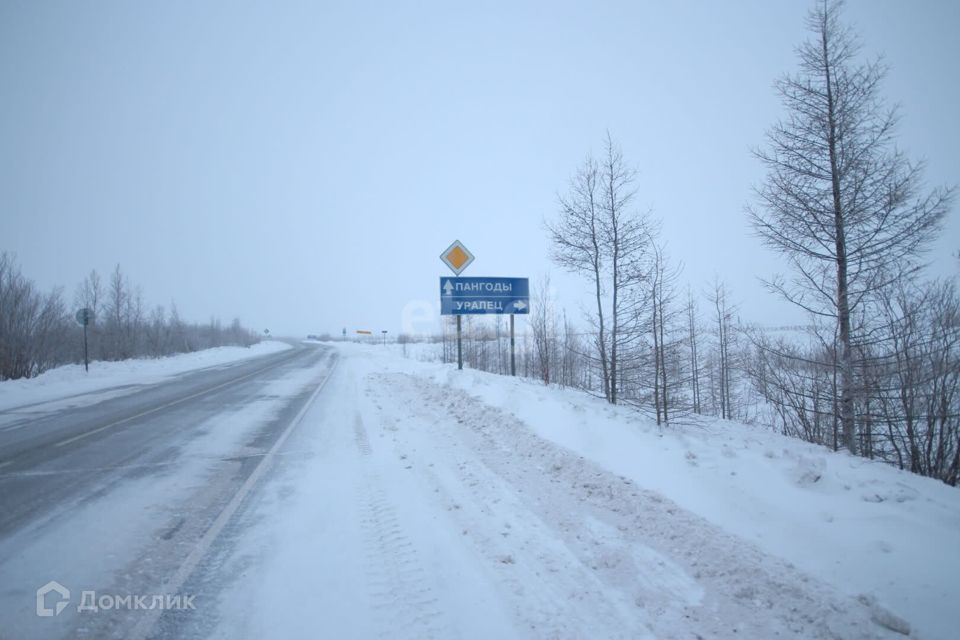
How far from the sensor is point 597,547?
356 centimetres

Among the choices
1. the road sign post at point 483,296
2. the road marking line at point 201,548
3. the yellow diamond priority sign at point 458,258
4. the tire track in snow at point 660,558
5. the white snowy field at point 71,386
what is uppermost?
the yellow diamond priority sign at point 458,258

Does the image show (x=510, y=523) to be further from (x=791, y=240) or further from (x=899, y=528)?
(x=791, y=240)

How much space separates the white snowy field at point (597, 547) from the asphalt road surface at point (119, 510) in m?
0.41

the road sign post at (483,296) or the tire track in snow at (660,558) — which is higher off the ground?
the road sign post at (483,296)

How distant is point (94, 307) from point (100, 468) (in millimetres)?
43660

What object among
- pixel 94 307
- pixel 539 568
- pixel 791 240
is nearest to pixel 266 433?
pixel 539 568

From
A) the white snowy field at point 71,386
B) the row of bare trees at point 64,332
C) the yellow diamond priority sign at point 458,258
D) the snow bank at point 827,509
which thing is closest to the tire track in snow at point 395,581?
the snow bank at point 827,509

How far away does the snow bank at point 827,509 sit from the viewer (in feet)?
9.50

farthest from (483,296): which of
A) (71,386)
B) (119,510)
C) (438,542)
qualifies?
(71,386)

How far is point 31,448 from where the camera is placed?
6.67m

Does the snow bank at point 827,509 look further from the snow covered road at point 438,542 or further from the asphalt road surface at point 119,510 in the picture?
the asphalt road surface at point 119,510

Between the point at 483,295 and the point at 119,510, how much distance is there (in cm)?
1120

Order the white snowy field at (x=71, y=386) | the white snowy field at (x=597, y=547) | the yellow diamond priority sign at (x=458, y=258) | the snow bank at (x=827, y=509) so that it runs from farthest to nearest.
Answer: the yellow diamond priority sign at (x=458, y=258), the white snowy field at (x=71, y=386), the snow bank at (x=827, y=509), the white snowy field at (x=597, y=547)

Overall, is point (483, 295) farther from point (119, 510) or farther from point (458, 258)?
point (119, 510)
